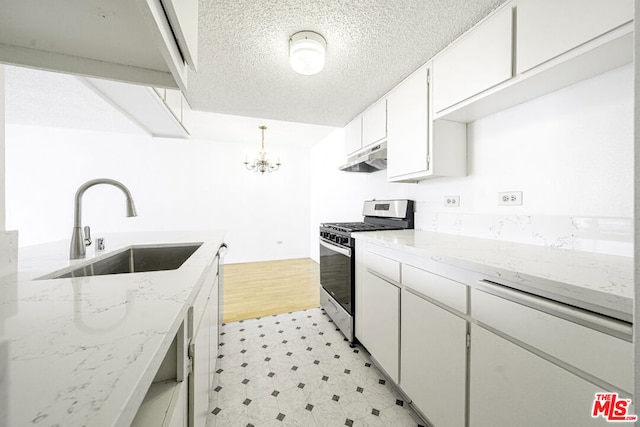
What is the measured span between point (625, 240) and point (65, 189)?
249 inches

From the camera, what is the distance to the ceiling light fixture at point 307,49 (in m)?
1.40

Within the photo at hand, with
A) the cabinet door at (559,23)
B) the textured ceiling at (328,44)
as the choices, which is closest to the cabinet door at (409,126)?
the textured ceiling at (328,44)

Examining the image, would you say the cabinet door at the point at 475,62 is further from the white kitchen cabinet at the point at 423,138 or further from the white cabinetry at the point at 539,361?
the white cabinetry at the point at 539,361

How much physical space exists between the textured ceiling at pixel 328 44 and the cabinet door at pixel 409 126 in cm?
12

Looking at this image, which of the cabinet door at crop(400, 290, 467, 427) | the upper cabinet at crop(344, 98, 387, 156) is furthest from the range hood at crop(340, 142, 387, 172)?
the cabinet door at crop(400, 290, 467, 427)

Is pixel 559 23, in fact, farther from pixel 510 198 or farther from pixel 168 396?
pixel 168 396

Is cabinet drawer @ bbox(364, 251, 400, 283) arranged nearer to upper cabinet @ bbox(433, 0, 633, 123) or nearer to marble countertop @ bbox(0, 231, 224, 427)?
upper cabinet @ bbox(433, 0, 633, 123)

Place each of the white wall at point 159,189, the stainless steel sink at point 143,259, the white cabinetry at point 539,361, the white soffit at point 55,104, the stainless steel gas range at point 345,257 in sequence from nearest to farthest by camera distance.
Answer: the white cabinetry at point 539,361 < the stainless steel sink at point 143,259 < the stainless steel gas range at point 345,257 < the white soffit at point 55,104 < the white wall at point 159,189

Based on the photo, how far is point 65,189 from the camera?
12.9 feet

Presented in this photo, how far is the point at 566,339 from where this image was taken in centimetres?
70

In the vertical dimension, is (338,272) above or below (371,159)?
below

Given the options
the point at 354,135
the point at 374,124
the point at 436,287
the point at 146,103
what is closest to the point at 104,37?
the point at 146,103

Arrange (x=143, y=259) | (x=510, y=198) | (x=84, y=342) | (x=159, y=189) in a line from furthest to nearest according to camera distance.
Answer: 1. (x=159, y=189)
2. (x=143, y=259)
3. (x=510, y=198)
4. (x=84, y=342)

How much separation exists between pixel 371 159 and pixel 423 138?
2.28 feet
